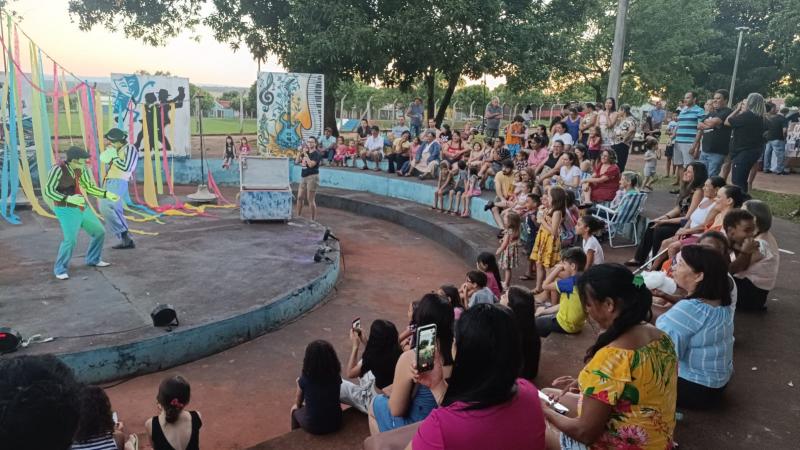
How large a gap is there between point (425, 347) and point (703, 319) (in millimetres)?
2046

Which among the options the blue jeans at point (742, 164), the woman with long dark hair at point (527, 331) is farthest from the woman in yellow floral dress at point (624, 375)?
the blue jeans at point (742, 164)

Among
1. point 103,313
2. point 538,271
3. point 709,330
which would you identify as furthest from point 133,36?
point 709,330

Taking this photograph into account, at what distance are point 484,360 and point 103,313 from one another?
18.4 feet

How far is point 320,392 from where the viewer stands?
12.4 feet

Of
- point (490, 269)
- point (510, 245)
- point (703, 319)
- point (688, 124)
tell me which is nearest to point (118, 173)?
point (510, 245)

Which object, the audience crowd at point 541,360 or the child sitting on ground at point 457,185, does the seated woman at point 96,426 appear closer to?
the audience crowd at point 541,360

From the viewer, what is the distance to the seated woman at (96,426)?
2.94 metres

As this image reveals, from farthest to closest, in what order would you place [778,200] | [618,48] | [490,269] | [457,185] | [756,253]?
1. [457,185]
2. [618,48]
3. [778,200]
4. [490,269]
5. [756,253]

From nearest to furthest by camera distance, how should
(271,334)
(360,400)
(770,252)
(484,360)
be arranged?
(484,360)
(360,400)
(770,252)
(271,334)

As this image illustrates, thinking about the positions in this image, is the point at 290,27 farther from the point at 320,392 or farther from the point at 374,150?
the point at 320,392

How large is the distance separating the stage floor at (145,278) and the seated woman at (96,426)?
8.60 ft

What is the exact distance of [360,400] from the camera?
159 inches

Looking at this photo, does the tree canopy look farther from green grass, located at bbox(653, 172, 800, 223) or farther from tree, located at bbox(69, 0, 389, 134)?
green grass, located at bbox(653, 172, 800, 223)

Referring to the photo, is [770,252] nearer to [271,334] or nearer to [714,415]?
[714,415]
